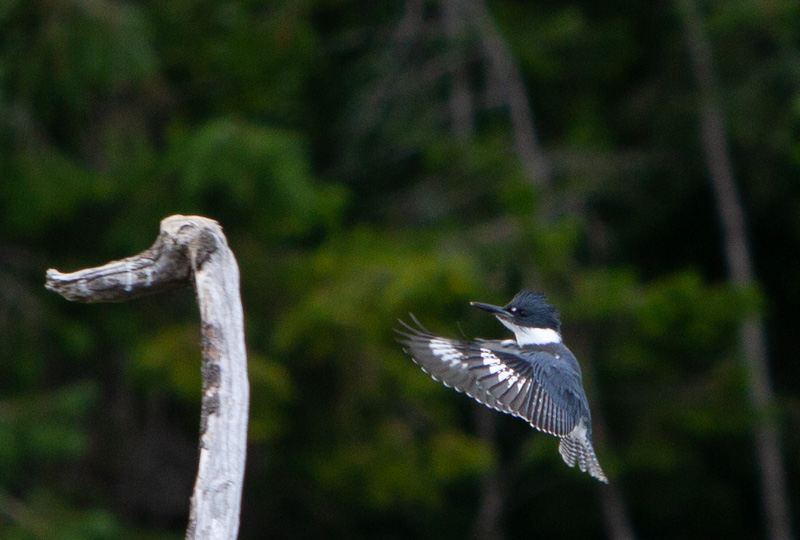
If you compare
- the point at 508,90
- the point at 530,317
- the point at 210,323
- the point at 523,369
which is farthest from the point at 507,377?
the point at 508,90

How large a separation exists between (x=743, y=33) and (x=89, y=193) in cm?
520

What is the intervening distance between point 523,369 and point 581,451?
574 millimetres

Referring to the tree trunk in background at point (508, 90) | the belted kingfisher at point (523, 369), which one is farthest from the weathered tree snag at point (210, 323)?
the tree trunk in background at point (508, 90)

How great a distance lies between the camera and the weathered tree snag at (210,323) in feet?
7.95

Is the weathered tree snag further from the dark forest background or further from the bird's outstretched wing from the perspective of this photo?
the dark forest background

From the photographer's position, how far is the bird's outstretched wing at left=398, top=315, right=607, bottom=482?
3354mm

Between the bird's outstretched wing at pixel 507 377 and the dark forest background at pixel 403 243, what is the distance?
233cm

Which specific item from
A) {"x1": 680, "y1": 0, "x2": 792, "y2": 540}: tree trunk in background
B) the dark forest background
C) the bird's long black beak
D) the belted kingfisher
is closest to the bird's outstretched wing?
the belted kingfisher

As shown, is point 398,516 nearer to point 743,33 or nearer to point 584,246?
point 584,246

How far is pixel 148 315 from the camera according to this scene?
7297 mm

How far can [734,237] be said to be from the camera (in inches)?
342

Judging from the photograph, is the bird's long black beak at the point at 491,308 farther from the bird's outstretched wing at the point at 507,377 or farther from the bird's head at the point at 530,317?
the bird's outstretched wing at the point at 507,377

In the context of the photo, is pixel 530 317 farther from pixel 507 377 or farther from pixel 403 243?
pixel 403 243

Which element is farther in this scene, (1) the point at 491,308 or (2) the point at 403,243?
(2) the point at 403,243
